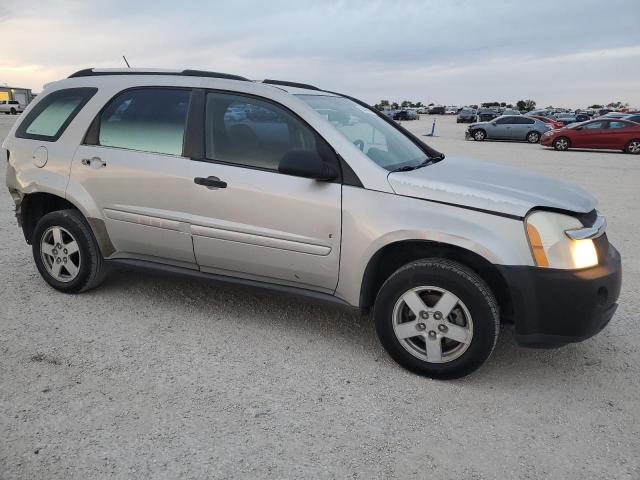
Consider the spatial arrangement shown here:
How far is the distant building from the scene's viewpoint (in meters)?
61.4

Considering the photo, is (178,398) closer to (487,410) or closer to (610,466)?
(487,410)

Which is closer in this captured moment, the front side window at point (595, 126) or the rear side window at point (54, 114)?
the rear side window at point (54, 114)

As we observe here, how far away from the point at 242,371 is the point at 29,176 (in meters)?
2.44

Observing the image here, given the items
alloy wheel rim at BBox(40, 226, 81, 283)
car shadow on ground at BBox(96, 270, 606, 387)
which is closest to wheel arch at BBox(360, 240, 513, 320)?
car shadow on ground at BBox(96, 270, 606, 387)

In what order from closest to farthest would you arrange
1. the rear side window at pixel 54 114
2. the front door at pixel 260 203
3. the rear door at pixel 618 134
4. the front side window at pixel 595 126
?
the front door at pixel 260 203, the rear side window at pixel 54 114, the rear door at pixel 618 134, the front side window at pixel 595 126

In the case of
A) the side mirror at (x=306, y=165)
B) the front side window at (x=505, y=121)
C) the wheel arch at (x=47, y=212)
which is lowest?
the front side window at (x=505, y=121)

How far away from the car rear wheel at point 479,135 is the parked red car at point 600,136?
18.2 ft

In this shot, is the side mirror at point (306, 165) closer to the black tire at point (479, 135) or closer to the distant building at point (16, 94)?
the black tire at point (479, 135)

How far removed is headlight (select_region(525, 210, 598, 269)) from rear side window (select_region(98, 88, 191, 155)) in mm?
2319

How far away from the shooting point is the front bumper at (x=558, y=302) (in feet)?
9.50

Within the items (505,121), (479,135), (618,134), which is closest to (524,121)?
(505,121)

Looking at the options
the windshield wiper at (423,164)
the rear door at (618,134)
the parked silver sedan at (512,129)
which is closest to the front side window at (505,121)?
the parked silver sedan at (512,129)

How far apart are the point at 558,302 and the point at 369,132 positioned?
178cm

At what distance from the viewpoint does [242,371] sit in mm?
3242
